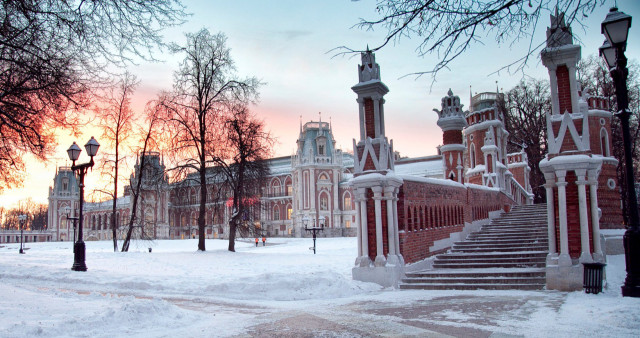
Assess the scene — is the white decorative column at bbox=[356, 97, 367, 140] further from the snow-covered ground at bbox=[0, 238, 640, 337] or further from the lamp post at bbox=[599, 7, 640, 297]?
the lamp post at bbox=[599, 7, 640, 297]

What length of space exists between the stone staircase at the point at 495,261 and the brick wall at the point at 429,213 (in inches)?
24.4

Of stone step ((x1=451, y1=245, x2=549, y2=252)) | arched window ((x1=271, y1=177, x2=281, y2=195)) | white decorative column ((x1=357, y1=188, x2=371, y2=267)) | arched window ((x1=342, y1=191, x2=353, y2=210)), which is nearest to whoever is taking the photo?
white decorative column ((x1=357, y1=188, x2=371, y2=267))

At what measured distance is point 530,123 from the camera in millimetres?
41531

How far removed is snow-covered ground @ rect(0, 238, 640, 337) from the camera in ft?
23.1

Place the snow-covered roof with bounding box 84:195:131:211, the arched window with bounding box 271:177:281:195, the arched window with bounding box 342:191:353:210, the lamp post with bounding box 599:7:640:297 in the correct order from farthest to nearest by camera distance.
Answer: the snow-covered roof with bounding box 84:195:131:211
the arched window with bounding box 271:177:281:195
the arched window with bounding box 342:191:353:210
the lamp post with bounding box 599:7:640:297

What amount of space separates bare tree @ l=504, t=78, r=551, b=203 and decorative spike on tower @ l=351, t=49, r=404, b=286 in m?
29.1

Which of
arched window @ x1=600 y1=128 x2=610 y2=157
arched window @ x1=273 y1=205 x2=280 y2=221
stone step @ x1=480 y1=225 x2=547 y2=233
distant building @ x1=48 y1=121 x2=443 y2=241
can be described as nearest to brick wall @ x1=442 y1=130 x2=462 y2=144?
stone step @ x1=480 y1=225 x2=547 y2=233

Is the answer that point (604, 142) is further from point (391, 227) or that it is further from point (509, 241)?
point (391, 227)

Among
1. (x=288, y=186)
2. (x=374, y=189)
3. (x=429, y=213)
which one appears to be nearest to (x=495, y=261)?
(x=429, y=213)

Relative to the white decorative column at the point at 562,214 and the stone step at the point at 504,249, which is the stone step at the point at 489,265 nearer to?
the stone step at the point at 504,249

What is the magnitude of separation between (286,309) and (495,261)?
7377 mm

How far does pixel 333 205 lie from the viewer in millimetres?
68438

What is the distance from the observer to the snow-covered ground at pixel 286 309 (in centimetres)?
703

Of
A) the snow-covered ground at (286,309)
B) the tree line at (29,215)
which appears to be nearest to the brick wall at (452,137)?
the snow-covered ground at (286,309)
